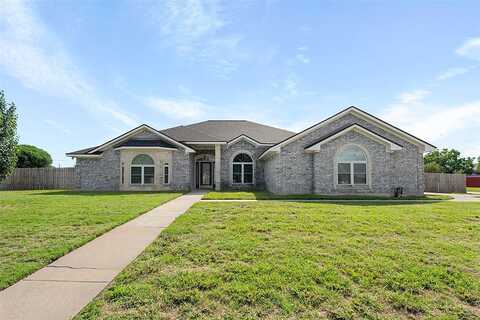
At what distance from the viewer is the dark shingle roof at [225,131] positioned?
22.7 m

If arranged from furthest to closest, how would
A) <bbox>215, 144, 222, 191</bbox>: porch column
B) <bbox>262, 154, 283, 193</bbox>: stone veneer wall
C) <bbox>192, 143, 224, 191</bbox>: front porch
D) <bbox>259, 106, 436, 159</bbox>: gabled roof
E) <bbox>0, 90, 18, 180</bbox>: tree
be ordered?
<bbox>192, 143, 224, 191</bbox>: front porch < <bbox>215, 144, 222, 191</bbox>: porch column < <bbox>259, 106, 436, 159</bbox>: gabled roof < <bbox>262, 154, 283, 193</bbox>: stone veneer wall < <bbox>0, 90, 18, 180</bbox>: tree

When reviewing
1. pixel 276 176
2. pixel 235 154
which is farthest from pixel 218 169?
pixel 276 176

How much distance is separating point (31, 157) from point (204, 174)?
18110 mm

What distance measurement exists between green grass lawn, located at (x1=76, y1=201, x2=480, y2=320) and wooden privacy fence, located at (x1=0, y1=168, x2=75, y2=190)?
21.3 m

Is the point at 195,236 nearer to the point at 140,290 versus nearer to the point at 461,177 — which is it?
the point at 140,290

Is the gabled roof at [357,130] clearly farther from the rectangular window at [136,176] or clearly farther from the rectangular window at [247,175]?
the rectangular window at [136,176]

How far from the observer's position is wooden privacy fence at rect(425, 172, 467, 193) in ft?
74.8

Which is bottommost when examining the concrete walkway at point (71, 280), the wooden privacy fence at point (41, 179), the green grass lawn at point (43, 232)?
the concrete walkway at point (71, 280)

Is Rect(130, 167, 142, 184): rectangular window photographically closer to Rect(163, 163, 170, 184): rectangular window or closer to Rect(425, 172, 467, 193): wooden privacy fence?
Rect(163, 163, 170, 184): rectangular window

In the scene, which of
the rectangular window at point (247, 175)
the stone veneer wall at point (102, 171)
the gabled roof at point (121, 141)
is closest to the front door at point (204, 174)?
the rectangular window at point (247, 175)

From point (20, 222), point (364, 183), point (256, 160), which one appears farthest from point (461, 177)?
point (20, 222)

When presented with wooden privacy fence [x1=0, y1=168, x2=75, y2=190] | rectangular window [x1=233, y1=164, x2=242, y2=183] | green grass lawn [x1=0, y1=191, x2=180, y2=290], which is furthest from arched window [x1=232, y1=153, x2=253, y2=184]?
wooden privacy fence [x1=0, y1=168, x2=75, y2=190]

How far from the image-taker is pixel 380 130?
17656 mm

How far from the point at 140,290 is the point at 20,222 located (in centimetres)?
631
